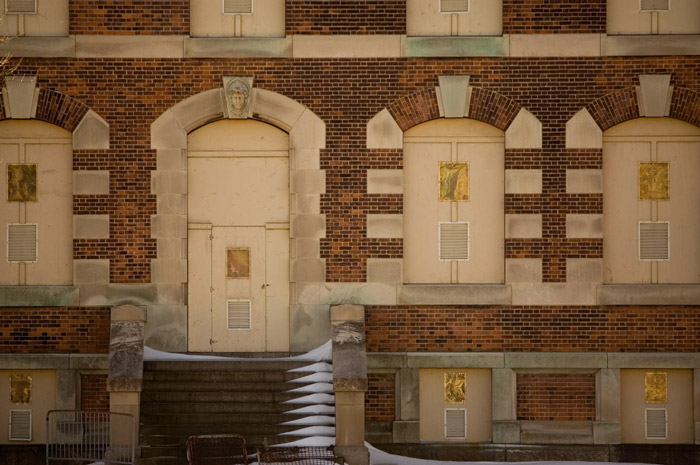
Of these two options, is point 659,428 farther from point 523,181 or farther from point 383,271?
point 383,271

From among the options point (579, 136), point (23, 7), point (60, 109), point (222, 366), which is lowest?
point (222, 366)

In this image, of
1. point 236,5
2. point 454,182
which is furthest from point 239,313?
point 236,5

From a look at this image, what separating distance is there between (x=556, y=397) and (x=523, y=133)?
3899 mm

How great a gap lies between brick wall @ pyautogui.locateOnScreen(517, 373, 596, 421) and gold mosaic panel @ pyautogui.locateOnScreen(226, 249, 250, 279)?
4.35m

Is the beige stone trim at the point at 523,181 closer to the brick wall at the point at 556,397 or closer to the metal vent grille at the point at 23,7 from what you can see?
the brick wall at the point at 556,397

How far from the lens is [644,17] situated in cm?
1645

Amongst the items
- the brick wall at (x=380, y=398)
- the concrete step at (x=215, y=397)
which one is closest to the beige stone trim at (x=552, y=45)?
the brick wall at (x=380, y=398)

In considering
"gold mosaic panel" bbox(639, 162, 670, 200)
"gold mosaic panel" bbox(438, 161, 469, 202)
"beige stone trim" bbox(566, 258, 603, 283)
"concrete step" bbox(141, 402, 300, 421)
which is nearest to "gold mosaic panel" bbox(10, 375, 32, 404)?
"concrete step" bbox(141, 402, 300, 421)

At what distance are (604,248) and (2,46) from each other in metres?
9.35

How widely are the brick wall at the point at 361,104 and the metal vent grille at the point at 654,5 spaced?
771 mm

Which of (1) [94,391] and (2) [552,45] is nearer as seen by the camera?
(1) [94,391]

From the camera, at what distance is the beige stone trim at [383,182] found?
16328mm

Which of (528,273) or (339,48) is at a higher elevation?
(339,48)

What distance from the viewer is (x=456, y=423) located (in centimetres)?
1639
